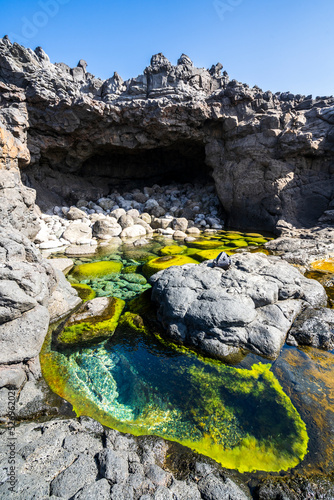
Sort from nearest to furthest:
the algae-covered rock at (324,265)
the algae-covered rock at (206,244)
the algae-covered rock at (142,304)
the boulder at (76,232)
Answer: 1. the algae-covered rock at (142,304)
2. the algae-covered rock at (324,265)
3. the algae-covered rock at (206,244)
4. the boulder at (76,232)

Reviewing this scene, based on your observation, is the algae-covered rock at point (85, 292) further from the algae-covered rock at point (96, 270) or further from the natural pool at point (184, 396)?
the natural pool at point (184, 396)

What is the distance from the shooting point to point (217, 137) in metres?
21.6

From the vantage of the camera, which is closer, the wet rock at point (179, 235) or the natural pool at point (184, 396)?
the natural pool at point (184, 396)

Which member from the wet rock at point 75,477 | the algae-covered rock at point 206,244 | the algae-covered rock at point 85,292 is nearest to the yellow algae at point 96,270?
the algae-covered rock at point 85,292

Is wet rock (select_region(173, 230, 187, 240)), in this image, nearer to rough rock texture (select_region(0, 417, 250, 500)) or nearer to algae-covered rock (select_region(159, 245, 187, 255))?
algae-covered rock (select_region(159, 245, 187, 255))

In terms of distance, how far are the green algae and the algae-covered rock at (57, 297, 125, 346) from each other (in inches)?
14.4

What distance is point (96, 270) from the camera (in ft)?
35.1

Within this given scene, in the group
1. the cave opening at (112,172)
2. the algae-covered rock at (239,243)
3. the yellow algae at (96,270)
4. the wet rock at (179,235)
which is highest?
the cave opening at (112,172)

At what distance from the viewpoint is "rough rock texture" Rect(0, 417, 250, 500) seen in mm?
2588

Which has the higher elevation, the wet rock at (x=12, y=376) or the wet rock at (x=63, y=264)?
the wet rock at (x=12, y=376)

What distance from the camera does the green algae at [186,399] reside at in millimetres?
3445

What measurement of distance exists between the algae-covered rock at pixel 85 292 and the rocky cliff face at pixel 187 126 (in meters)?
14.2

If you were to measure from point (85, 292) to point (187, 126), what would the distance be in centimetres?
1891

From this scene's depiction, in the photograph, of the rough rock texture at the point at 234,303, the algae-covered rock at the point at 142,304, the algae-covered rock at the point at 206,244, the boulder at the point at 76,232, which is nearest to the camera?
the rough rock texture at the point at 234,303
